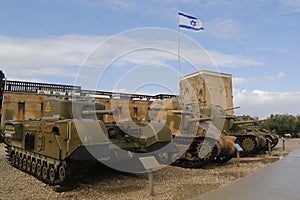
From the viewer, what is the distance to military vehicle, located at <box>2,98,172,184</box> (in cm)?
675

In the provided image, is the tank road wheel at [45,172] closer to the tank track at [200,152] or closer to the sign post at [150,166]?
the sign post at [150,166]

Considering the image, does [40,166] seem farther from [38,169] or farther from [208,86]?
[208,86]

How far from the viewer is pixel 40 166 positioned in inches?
326

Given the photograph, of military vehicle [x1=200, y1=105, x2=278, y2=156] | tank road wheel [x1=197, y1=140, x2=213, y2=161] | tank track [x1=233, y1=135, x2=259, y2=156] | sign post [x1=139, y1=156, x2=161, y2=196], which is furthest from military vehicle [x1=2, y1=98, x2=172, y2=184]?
tank track [x1=233, y1=135, x2=259, y2=156]

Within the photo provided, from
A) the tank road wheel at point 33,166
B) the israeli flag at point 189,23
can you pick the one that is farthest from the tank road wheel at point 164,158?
the israeli flag at point 189,23

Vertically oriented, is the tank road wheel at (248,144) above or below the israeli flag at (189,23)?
below

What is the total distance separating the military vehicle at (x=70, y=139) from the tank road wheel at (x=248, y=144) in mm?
7184

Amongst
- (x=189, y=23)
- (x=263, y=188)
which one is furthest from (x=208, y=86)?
(x=263, y=188)

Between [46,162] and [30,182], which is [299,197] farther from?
[30,182]

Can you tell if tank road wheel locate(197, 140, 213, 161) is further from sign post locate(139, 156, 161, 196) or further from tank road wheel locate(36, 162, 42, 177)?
tank road wheel locate(36, 162, 42, 177)

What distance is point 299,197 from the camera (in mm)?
5793

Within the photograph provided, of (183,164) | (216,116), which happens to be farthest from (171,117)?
(216,116)

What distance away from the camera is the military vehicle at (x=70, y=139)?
6750 millimetres

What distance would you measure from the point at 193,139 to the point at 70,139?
5641 mm
